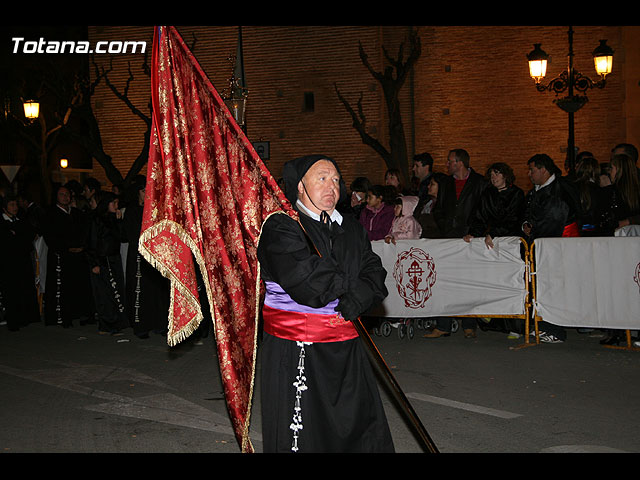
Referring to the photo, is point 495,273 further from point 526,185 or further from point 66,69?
point 66,69

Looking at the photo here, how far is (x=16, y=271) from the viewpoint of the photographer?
12555 millimetres

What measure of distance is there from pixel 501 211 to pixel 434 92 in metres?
17.9

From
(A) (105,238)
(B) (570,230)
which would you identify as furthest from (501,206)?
(A) (105,238)

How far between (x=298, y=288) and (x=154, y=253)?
74 cm

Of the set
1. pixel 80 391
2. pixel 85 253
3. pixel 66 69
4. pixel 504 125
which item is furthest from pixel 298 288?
pixel 66 69

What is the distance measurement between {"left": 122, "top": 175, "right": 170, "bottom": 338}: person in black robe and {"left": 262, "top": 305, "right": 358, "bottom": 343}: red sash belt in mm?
6431

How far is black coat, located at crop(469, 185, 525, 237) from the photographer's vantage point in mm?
9719

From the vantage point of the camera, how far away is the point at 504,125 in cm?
2641

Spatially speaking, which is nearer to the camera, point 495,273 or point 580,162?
point 495,273

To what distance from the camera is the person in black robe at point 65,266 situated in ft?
40.5

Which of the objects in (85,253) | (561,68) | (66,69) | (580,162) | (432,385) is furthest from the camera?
(66,69)

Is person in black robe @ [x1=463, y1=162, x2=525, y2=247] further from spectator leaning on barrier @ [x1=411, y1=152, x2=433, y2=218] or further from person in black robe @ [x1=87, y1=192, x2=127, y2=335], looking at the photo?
person in black robe @ [x1=87, y1=192, x2=127, y2=335]

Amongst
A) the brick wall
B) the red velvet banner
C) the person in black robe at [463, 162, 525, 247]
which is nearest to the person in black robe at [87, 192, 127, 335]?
the person in black robe at [463, 162, 525, 247]

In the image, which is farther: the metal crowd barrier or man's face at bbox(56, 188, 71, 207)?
man's face at bbox(56, 188, 71, 207)
